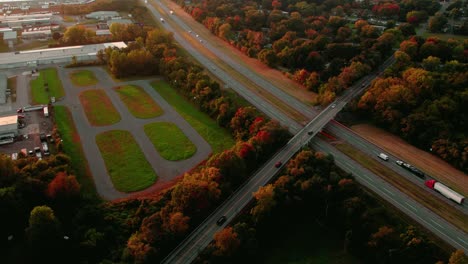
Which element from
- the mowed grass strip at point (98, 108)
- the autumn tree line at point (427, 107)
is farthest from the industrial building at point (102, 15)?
the autumn tree line at point (427, 107)

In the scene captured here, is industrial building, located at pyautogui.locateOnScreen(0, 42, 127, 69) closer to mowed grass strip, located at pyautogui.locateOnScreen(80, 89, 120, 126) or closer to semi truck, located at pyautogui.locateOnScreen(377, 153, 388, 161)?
mowed grass strip, located at pyautogui.locateOnScreen(80, 89, 120, 126)

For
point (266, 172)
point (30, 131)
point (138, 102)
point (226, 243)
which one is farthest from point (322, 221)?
point (30, 131)

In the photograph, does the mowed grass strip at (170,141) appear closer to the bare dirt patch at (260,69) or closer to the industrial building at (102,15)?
the bare dirt patch at (260,69)

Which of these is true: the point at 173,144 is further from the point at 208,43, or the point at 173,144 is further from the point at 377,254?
the point at 208,43

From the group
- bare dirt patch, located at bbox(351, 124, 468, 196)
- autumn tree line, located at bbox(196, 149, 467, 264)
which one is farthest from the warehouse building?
bare dirt patch, located at bbox(351, 124, 468, 196)

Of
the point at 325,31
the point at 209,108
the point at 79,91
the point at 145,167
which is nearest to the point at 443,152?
the point at 209,108

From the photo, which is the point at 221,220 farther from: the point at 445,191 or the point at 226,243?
the point at 445,191
